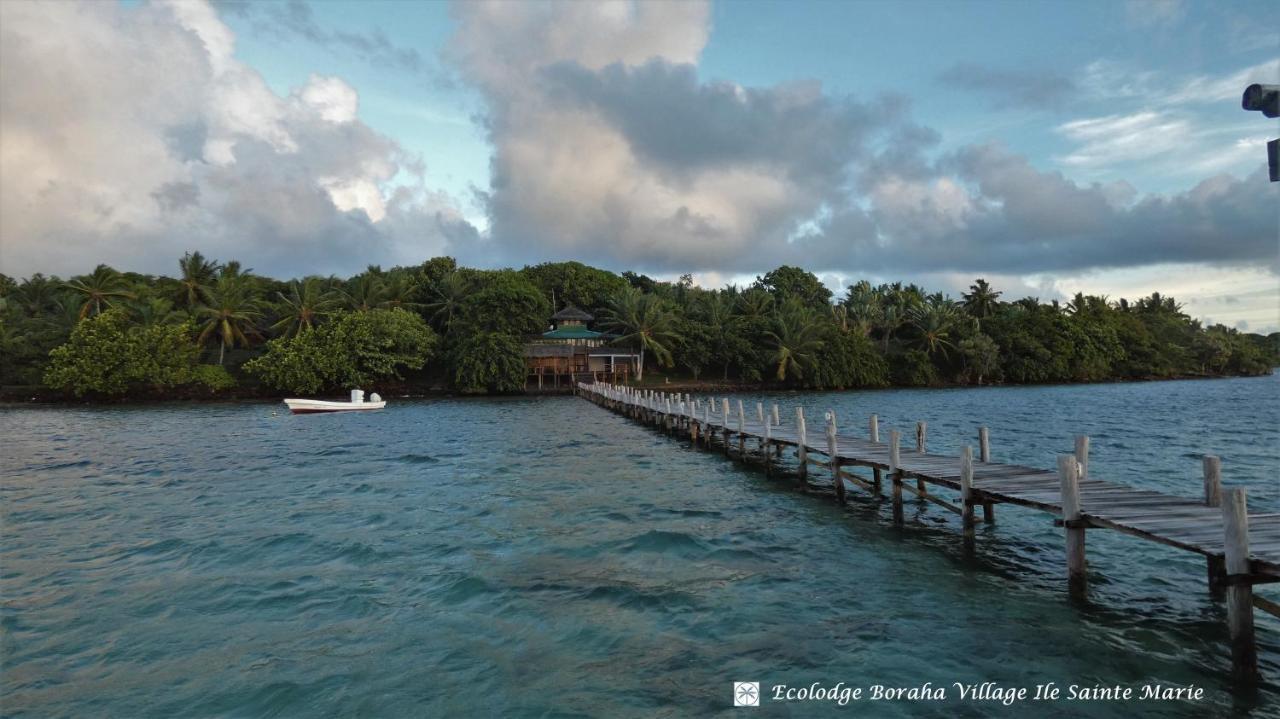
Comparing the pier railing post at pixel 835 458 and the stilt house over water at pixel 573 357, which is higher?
the stilt house over water at pixel 573 357

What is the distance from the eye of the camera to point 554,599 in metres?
10.2

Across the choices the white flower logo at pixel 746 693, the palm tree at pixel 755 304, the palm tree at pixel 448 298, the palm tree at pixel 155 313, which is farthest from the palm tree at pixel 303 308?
the white flower logo at pixel 746 693

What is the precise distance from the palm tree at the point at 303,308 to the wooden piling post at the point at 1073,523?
64215mm

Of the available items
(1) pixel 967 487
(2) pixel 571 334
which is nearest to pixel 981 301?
(2) pixel 571 334

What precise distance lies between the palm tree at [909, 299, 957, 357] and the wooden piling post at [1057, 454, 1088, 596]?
71700 millimetres

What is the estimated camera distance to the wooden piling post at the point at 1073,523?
31.0ft

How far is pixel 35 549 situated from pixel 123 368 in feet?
168

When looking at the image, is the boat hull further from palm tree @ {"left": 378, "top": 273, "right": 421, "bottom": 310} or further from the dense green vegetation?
palm tree @ {"left": 378, "top": 273, "right": 421, "bottom": 310}

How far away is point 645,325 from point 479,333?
51.7 feet

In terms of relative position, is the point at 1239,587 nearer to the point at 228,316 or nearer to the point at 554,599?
the point at 554,599

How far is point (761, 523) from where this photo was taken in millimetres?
14961

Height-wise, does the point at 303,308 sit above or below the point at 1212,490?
above

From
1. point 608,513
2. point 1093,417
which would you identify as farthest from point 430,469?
point 1093,417

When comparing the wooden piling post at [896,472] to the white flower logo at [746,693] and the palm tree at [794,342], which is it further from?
the palm tree at [794,342]
